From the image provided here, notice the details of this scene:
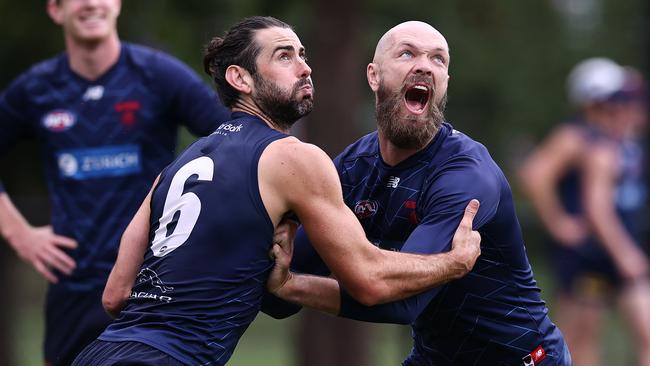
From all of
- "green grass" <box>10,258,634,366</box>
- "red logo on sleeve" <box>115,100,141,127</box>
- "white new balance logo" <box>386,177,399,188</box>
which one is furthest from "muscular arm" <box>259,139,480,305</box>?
"green grass" <box>10,258,634,366</box>

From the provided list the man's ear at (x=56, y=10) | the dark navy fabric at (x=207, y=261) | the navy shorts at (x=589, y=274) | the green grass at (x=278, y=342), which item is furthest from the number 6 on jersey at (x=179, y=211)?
the green grass at (x=278, y=342)

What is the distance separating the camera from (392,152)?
208 inches

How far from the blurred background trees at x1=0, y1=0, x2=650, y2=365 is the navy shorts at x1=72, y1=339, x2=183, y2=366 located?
7376 mm

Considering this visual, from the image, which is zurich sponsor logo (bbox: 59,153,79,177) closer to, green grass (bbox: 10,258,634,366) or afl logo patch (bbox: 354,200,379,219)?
afl logo patch (bbox: 354,200,379,219)

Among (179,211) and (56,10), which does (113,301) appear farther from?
(56,10)

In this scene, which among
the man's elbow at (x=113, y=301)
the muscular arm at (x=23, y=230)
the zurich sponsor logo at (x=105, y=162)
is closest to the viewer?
the man's elbow at (x=113, y=301)

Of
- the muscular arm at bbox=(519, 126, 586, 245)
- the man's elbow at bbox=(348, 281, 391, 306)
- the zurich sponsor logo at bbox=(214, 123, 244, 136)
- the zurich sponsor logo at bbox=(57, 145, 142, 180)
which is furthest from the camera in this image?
the muscular arm at bbox=(519, 126, 586, 245)

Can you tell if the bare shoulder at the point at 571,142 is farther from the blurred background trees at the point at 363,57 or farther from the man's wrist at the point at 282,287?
the man's wrist at the point at 282,287

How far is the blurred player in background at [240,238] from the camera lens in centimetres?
457

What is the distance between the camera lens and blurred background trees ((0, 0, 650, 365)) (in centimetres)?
1255

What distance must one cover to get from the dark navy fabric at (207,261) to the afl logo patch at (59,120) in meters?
1.90

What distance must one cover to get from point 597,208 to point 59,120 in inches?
217

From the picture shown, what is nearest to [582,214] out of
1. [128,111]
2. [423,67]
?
[128,111]

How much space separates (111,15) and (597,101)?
5.45 meters
